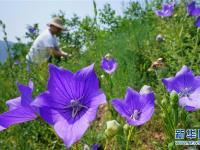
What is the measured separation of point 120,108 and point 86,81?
0.29 meters

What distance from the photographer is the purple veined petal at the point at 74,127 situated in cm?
94

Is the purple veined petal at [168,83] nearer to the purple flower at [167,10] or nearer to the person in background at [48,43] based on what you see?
the purple flower at [167,10]

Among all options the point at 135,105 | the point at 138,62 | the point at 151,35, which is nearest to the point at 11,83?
the point at 138,62

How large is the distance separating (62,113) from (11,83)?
3332 mm

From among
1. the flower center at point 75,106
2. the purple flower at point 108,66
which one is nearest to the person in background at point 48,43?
the purple flower at point 108,66

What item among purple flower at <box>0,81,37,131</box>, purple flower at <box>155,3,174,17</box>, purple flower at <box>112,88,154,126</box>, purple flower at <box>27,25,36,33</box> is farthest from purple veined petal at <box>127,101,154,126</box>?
purple flower at <box>27,25,36,33</box>

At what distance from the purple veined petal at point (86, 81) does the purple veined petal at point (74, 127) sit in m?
0.06

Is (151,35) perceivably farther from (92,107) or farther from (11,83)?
(92,107)

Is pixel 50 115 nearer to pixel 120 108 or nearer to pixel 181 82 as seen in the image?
pixel 120 108

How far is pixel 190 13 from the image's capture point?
12.2 feet

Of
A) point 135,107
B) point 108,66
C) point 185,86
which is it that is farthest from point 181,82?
point 108,66

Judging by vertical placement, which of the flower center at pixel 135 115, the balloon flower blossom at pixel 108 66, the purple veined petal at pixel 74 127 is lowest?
the balloon flower blossom at pixel 108 66

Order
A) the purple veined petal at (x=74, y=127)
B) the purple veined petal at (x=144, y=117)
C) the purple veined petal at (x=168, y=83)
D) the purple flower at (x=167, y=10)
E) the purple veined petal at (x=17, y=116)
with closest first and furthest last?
the purple veined petal at (x=74, y=127), the purple veined petal at (x=17, y=116), the purple veined petal at (x=144, y=117), the purple veined petal at (x=168, y=83), the purple flower at (x=167, y=10)

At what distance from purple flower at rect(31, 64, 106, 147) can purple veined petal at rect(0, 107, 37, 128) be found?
77 mm
